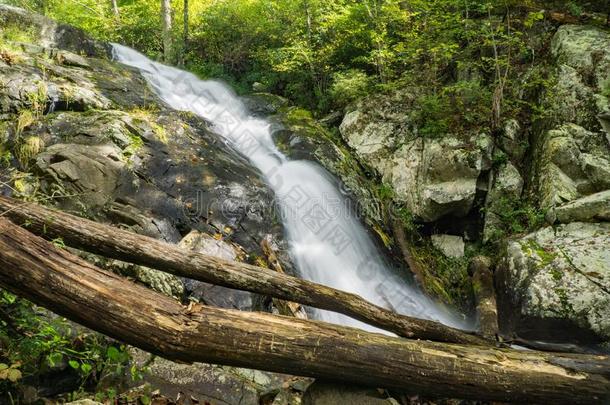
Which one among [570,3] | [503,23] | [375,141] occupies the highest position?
[570,3]

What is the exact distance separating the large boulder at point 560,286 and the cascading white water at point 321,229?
3.63 ft

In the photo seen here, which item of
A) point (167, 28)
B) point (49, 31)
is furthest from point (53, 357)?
point (167, 28)

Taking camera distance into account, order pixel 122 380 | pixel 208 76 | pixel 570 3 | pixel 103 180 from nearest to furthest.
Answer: pixel 122 380 → pixel 103 180 → pixel 570 3 → pixel 208 76

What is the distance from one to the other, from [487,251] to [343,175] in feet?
11.4

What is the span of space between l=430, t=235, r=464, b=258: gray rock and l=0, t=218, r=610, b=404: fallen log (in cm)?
554

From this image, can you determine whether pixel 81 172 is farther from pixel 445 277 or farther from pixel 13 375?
pixel 445 277

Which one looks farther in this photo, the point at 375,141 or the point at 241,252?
the point at 375,141

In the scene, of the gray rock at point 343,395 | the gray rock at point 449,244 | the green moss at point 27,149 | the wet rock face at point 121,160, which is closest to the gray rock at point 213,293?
the wet rock face at point 121,160

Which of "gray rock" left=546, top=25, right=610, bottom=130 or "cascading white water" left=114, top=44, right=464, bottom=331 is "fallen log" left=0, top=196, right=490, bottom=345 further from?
"gray rock" left=546, top=25, right=610, bottom=130

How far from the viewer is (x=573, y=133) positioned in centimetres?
776

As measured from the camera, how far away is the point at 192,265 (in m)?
3.28

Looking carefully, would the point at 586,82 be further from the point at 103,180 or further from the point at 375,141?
the point at 103,180

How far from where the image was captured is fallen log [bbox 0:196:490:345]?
3.07 m

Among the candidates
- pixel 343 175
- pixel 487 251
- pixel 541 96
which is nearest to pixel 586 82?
pixel 541 96
